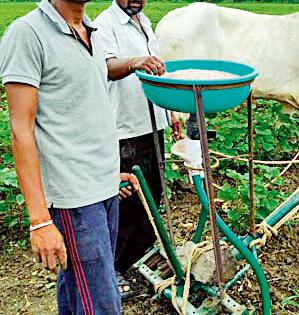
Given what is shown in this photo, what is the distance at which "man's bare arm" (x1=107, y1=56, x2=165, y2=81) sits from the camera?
1.93 meters

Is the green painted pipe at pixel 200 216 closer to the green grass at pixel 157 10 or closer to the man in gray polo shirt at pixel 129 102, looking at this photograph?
the man in gray polo shirt at pixel 129 102

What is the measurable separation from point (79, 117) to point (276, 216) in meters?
1.06

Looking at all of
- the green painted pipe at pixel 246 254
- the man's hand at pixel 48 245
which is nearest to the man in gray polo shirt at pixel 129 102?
the green painted pipe at pixel 246 254

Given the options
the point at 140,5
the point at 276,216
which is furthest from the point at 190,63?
the point at 276,216

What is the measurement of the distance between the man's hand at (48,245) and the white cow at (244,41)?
12.6 ft

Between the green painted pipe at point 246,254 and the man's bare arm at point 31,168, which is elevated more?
the man's bare arm at point 31,168

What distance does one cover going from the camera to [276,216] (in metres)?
2.27

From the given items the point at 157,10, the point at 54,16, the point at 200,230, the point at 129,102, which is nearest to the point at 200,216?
the point at 200,230

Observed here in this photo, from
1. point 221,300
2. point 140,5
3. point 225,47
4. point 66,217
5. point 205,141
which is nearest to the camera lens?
point 66,217

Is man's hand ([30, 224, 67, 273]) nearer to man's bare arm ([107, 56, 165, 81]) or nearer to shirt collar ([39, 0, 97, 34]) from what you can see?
shirt collar ([39, 0, 97, 34])

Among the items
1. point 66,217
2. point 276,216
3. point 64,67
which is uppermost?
point 64,67

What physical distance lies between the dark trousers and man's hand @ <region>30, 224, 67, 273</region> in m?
0.99

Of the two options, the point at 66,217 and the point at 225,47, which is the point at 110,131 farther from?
the point at 225,47

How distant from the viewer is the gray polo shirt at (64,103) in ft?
4.83
